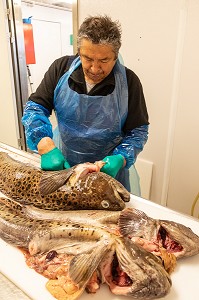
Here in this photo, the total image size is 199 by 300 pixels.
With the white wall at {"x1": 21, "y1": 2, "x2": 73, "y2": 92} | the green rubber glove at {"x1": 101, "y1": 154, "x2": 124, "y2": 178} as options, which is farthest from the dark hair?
the white wall at {"x1": 21, "y1": 2, "x2": 73, "y2": 92}

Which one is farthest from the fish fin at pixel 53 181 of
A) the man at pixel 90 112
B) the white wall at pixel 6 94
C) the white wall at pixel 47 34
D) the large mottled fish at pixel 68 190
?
the white wall at pixel 47 34

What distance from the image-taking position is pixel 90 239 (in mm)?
814

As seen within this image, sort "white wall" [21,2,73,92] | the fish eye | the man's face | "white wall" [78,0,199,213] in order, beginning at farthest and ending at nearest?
1. "white wall" [21,2,73,92]
2. "white wall" [78,0,199,213]
3. the man's face
4. the fish eye

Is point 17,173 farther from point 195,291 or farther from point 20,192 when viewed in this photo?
point 195,291

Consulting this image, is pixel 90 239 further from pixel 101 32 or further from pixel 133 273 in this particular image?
pixel 101 32

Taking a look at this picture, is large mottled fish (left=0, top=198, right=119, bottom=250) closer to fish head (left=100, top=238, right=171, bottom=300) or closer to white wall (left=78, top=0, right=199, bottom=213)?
fish head (left=100, top=238, right=171, bottom=300)

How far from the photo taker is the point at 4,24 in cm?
255

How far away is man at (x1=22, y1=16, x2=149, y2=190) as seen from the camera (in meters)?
1.30

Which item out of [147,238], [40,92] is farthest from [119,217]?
[40,92]

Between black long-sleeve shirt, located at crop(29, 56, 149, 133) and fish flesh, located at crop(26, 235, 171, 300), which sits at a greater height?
black long-sleeve shirt, located at crop(29, 56, 149, 133)

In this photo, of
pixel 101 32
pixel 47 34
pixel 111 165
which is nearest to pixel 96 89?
pixel 101 32

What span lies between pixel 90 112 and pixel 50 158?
325 mm

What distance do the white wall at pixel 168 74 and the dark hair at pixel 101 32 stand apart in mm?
788

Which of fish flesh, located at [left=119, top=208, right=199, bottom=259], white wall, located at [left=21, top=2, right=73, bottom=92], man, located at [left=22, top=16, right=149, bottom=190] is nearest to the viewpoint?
fish flesh, located at [left=119, top=208, right=199, bottom=259]
